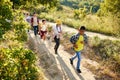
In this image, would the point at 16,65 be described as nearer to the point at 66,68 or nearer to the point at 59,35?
the point at 66,68

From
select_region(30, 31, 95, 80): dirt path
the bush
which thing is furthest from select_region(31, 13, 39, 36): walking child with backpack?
the bush

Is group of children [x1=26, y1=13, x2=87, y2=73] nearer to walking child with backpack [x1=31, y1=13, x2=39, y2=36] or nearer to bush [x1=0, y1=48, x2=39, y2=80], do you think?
walking child with backpack [x1=31, y1=13, x2=39, y2=36]

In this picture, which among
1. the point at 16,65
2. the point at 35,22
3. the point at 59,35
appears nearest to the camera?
the point at 16,65

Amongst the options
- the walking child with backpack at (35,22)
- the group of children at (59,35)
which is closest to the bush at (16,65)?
the group of children at (59,35)

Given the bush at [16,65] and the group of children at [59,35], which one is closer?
the bush at [16,65]

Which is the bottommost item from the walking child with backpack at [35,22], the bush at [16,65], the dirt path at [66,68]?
the dirt path at [66,68]

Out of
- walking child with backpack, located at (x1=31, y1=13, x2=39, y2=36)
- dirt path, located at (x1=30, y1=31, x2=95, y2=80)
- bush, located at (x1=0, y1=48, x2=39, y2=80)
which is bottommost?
dirt path, located at (x1=30, y1=31, x2=95, y2=80)

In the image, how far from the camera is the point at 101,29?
20.5 metres

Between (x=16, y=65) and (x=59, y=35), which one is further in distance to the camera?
(x=59, y=35)

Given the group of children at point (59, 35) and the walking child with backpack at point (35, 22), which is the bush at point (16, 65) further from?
the walking child with backpack at point (35, 22)

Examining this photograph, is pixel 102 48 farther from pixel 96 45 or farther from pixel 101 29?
pixel 101 29

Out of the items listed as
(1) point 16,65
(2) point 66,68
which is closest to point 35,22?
(2) point 66,68

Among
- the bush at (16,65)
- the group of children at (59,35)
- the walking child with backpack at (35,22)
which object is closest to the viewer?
the bush at (16,65)

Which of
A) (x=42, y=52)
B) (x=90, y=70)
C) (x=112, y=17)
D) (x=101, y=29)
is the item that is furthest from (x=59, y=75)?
(x=101, y=29)
